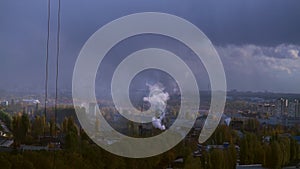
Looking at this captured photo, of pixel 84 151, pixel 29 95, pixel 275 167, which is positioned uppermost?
pixel 29 95

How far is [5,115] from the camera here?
6785mm

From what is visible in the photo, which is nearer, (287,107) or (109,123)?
(109,123)

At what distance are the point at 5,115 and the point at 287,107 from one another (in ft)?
31.7

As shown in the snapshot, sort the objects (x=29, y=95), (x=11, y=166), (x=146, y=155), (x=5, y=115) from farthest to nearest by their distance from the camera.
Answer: (x=29, y=95), (x=5, y=115), (x=146, y=155), (x=11, y=166)

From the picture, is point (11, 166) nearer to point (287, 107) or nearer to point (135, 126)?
point (135, 126)

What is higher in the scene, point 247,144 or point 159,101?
point 159,101

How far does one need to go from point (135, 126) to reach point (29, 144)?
2.52m

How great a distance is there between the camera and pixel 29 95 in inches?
287

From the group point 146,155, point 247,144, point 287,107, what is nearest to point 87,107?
point 146,155

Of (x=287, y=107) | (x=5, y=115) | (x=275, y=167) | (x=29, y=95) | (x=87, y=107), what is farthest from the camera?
(x=287, y=107)

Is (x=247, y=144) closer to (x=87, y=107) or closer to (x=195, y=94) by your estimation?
(x=195, y=94)

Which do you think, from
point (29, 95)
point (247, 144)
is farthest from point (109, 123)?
point (247, 144)

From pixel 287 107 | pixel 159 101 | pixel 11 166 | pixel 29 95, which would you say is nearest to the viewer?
pixel 11 166

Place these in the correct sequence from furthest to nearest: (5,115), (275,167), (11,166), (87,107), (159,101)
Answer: (159,101) < (87,107) < (5,115) < (275,167) < (11,166)
